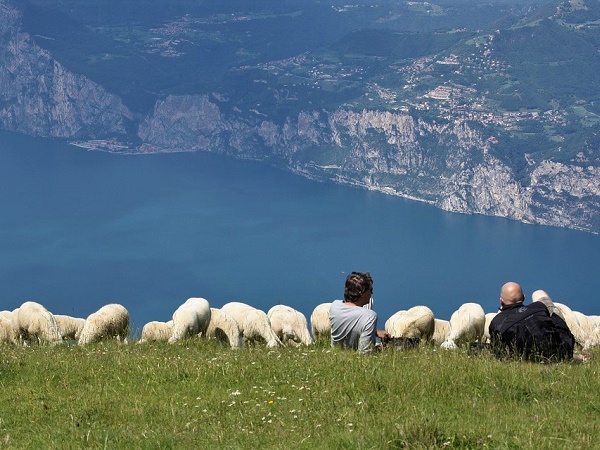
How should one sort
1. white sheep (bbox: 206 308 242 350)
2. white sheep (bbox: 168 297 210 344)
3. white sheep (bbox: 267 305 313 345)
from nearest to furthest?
white sheep (bbox: 168 297 210 344)
white sheep (bbox: 206 308 242 350)
white sheep (bbox: 267 305 313 345)

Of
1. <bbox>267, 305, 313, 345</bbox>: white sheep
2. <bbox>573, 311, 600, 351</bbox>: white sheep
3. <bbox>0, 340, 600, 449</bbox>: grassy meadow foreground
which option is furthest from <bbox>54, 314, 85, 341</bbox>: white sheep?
<bbox>573, 311, 600, 351</bbox>: white sheep

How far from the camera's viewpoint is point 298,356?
12.1 metres

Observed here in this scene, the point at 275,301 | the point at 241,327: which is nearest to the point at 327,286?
the point at 275,301

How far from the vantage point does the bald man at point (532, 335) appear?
1195cm

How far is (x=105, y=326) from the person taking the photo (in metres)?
17.5

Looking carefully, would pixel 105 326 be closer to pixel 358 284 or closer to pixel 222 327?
pixel 222 327

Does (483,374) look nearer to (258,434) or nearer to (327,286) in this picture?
(258,434)

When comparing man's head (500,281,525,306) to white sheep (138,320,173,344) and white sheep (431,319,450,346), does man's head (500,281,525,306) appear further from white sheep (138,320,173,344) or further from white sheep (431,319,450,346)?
white sheep (138,320,173,344)

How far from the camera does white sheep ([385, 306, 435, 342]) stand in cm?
1697

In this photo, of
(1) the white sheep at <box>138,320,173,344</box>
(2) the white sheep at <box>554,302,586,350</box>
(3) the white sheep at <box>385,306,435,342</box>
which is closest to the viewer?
(2) the white sheep at <box>554,302,586,350</box>

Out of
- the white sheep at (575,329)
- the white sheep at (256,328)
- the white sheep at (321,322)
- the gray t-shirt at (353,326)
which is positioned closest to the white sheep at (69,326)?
the white sheep at (256,328)

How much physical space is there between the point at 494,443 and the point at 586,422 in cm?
130

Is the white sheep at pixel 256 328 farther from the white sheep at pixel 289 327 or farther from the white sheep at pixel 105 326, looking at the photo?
the white sheep at pixel 105 326

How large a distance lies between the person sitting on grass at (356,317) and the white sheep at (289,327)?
16.1 ft
